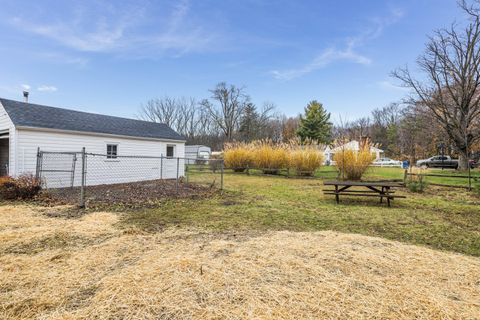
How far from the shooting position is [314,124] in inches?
1367

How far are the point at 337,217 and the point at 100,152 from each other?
9.90 metres

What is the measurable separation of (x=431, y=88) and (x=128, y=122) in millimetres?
21540

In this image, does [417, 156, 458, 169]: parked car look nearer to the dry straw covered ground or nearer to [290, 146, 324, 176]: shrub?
[290, 146, 324, 176]: shrub

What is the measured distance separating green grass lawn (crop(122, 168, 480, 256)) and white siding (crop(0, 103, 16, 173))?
6.02 meters

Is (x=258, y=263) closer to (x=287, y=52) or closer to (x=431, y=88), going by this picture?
(x=287, y=52)

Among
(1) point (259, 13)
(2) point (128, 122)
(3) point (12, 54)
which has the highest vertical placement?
(1) point (259, 13)

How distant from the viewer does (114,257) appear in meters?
2.97

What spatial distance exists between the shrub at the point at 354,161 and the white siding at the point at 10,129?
12.9m

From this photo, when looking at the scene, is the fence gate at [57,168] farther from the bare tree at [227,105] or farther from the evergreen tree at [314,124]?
the bare tree at [227,105]

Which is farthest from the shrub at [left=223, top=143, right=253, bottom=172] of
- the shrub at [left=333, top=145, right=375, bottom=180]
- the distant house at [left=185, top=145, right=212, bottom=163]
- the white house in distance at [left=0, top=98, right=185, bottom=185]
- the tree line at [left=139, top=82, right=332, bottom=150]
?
the tree line at [left=139, top=82, right=332, bottom=150]

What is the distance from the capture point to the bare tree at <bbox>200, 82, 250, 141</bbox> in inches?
1545

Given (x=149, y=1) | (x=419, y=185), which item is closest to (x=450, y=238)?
(x=419, y=185)

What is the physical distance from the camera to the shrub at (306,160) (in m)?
14.3

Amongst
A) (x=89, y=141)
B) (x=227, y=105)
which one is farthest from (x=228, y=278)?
(x=227, y=105)
